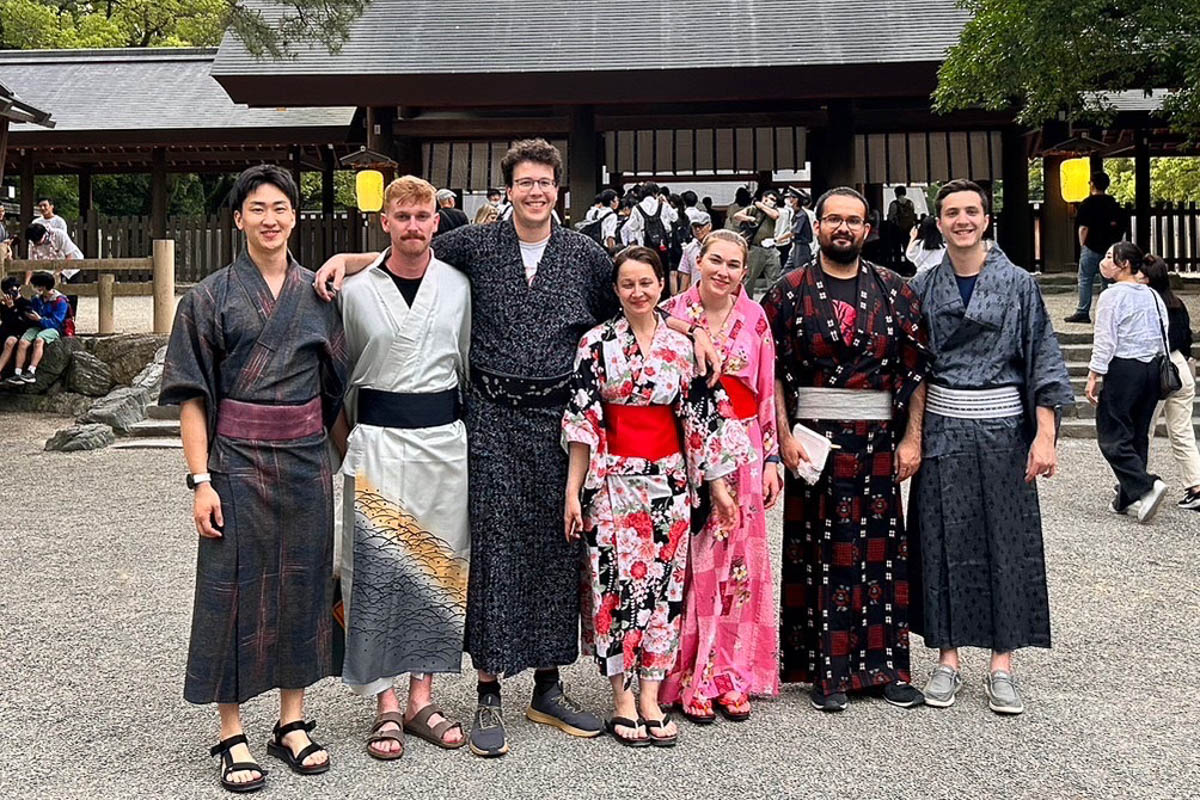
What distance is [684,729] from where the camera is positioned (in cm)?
358

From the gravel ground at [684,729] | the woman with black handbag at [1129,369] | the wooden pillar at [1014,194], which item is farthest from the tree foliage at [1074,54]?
the gravel ground at [684,729]

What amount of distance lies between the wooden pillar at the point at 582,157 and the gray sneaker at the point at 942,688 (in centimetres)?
1123

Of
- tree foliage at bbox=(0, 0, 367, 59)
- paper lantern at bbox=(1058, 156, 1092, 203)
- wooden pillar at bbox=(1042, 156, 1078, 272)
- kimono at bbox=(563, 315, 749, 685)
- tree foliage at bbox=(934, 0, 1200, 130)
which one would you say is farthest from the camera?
tree foliage at bbox=(0, 0, 367, 59)

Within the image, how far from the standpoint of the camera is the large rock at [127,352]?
38.8 ft

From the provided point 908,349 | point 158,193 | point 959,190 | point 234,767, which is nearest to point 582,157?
point 158,193

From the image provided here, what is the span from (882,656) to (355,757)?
177 centimetres

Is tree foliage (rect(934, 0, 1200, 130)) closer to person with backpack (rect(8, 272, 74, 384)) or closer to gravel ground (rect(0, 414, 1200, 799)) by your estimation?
gravel ground (rect(0, 414, 1200, 799))

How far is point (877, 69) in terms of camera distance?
1350 centimetres

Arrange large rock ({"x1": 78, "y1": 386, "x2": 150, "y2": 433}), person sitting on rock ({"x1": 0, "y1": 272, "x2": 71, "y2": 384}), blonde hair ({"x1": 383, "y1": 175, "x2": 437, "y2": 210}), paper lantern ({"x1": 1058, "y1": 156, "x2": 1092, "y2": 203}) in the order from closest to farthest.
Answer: blonde hair ({"x1": 383, "y1": 175, "x2": 437, "y2": 210})
large rock ({"x1": 78, "y1": 386, "x2": 150, "y2": 433})
person sitting on rock ({"x1": 0, "y1": 272, "x2": 71, "y2": 384})
paper lantern ({"x1": 1058, "y1": 156, "x2": 1092, "y2": 203})

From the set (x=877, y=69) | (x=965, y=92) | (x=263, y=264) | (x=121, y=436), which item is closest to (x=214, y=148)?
(x=121, y=436)

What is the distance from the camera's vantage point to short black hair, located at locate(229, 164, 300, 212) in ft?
10.5

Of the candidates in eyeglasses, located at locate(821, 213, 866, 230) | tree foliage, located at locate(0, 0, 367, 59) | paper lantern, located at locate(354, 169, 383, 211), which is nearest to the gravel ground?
eyeglasses, located at locate(821, 213, 866, 230)

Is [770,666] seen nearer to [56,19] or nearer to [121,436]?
[121,436]

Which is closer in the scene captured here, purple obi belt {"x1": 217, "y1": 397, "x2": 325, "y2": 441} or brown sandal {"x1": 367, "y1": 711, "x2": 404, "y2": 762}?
purple obi belt {"x1": 217, "y1": 397, "x2": 325, "y2": 441}
